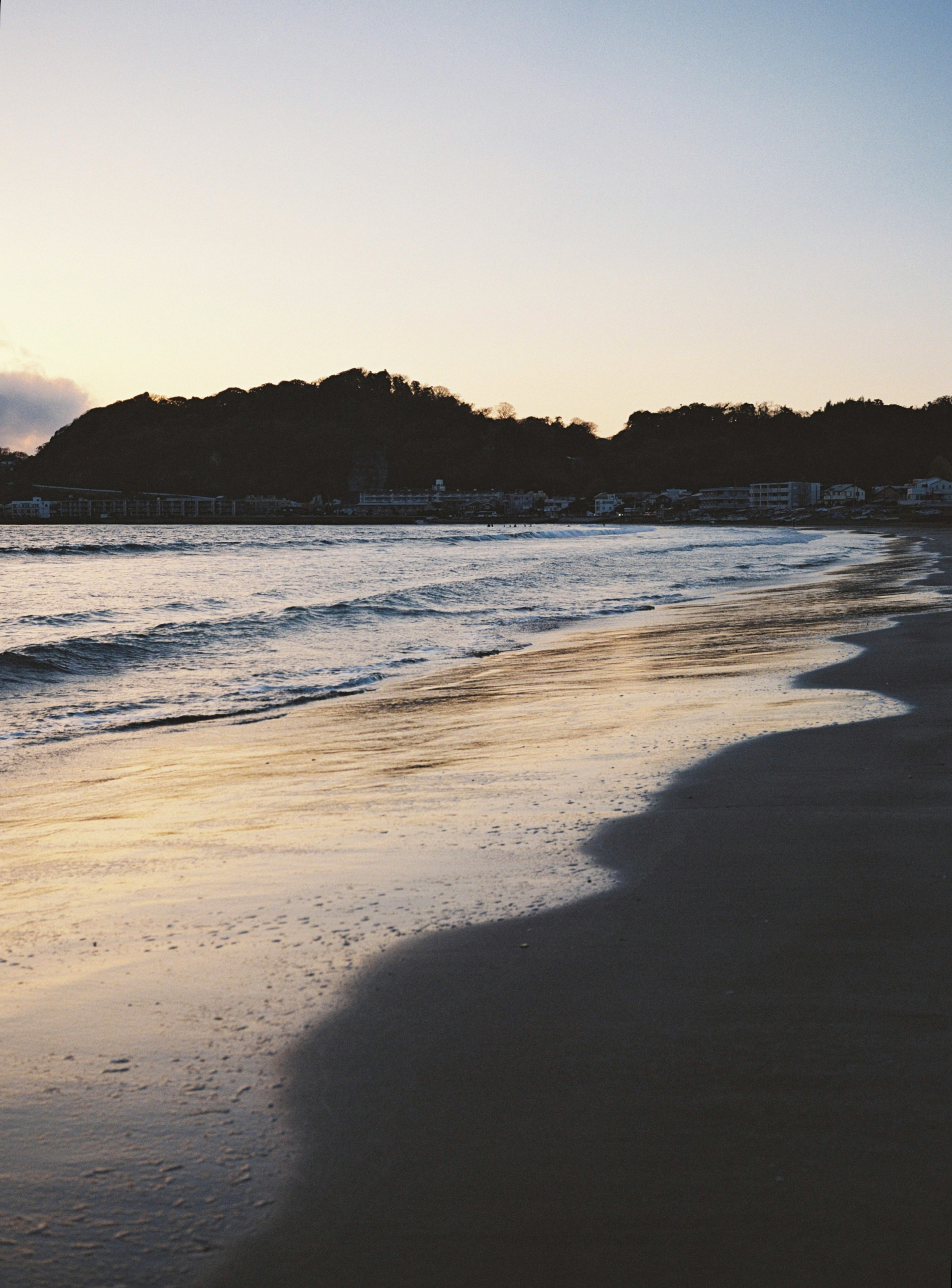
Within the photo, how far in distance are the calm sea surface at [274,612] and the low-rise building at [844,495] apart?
8837 centimetres

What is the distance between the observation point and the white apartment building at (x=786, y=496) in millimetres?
141125

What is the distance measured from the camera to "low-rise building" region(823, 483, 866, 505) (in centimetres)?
13475

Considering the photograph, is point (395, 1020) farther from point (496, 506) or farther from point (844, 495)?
point (496, 506)

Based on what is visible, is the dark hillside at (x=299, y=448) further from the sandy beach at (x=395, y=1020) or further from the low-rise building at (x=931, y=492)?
the sandy beach at (x=395, y=1020)

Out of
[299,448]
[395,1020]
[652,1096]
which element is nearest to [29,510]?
[299,448]

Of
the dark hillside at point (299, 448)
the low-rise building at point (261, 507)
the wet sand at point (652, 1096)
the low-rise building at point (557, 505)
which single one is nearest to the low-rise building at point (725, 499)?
the low-rise building at point (557, 505)

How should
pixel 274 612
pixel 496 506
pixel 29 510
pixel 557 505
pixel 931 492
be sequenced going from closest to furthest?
pixel 274 612
pixel 931 492
pixel 29 510
pixel 496 506
pixel 557 505

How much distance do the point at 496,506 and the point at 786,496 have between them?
47.0m

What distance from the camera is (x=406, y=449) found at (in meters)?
187

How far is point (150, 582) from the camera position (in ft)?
91.9

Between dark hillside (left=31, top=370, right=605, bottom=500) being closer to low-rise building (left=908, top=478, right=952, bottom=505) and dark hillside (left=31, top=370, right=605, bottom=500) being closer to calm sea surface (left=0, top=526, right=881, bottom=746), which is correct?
low-rise building (left=908, top=478, right=952, bottom=505)

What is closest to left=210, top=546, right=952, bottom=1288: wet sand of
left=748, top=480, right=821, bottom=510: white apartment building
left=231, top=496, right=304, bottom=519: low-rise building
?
left=748, top=480, right=821, bottom=510: white apartment building

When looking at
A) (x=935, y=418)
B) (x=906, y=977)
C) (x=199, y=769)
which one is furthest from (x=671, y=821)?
(x=935, y=418)

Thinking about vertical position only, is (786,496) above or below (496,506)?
below
